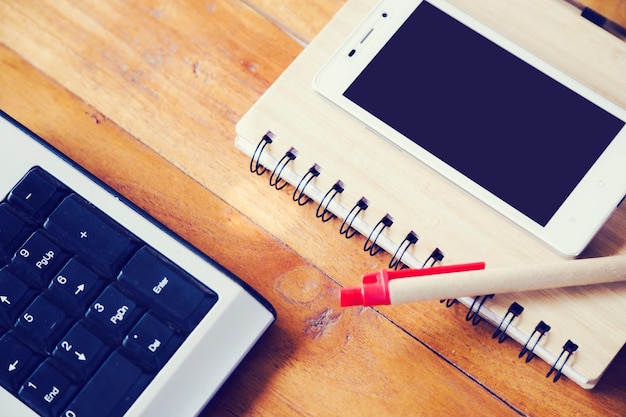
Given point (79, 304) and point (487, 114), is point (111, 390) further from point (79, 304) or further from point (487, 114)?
point (487, 114)

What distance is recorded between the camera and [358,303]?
526mm

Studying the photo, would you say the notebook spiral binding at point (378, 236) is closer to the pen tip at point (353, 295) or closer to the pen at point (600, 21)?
the pen tip at point (353, 295)

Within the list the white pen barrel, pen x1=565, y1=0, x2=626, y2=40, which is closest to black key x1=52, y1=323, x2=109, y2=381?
the white pen barrel

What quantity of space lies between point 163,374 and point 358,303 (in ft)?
0.51

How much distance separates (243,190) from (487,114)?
0.72 feet

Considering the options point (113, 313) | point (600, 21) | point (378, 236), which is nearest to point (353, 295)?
point (378, 236)

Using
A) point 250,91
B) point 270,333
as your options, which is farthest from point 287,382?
point 250,91

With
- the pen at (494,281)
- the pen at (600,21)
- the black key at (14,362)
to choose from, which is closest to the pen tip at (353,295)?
the pen at (494,281)

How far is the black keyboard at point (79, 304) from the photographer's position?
0.50 m

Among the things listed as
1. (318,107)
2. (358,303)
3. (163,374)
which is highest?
Answer: (318,107)

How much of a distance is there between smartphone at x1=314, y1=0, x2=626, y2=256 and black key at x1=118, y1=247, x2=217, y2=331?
0.19 metres

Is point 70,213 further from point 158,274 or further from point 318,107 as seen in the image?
point 318,107

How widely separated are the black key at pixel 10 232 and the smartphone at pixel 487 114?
26 centimetres

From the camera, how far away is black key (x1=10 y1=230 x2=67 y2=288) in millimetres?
523
